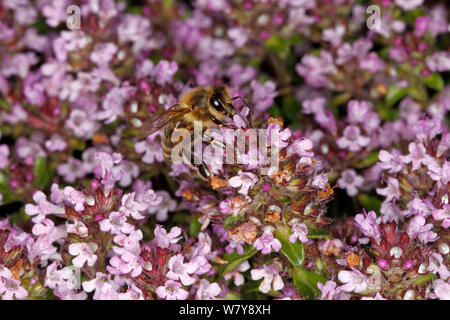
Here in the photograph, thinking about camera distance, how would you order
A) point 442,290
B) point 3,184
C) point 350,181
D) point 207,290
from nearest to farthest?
1. point 442,290
2. point 207,290
3. point 350,181
4. point 3,184

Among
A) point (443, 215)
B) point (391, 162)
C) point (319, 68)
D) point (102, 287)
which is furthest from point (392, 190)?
point (102, 287)

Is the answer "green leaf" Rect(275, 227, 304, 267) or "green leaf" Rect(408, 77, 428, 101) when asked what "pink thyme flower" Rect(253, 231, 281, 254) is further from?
"green leaf" Rect(408, 77, 428, 101)

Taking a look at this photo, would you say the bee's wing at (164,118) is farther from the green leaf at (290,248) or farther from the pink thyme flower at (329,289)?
the pink thyme flower at (329,289)

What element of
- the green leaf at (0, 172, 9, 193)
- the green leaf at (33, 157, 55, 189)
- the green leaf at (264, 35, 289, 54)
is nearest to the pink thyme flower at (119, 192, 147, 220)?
the green leaf at (33, 157, 55, 189)

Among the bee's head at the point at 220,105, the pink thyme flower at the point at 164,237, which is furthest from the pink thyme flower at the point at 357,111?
the pink thyme flower at the point at 164,237

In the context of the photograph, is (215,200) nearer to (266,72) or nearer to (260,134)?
(260,134)

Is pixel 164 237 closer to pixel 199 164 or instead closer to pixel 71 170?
pixel 199 164
